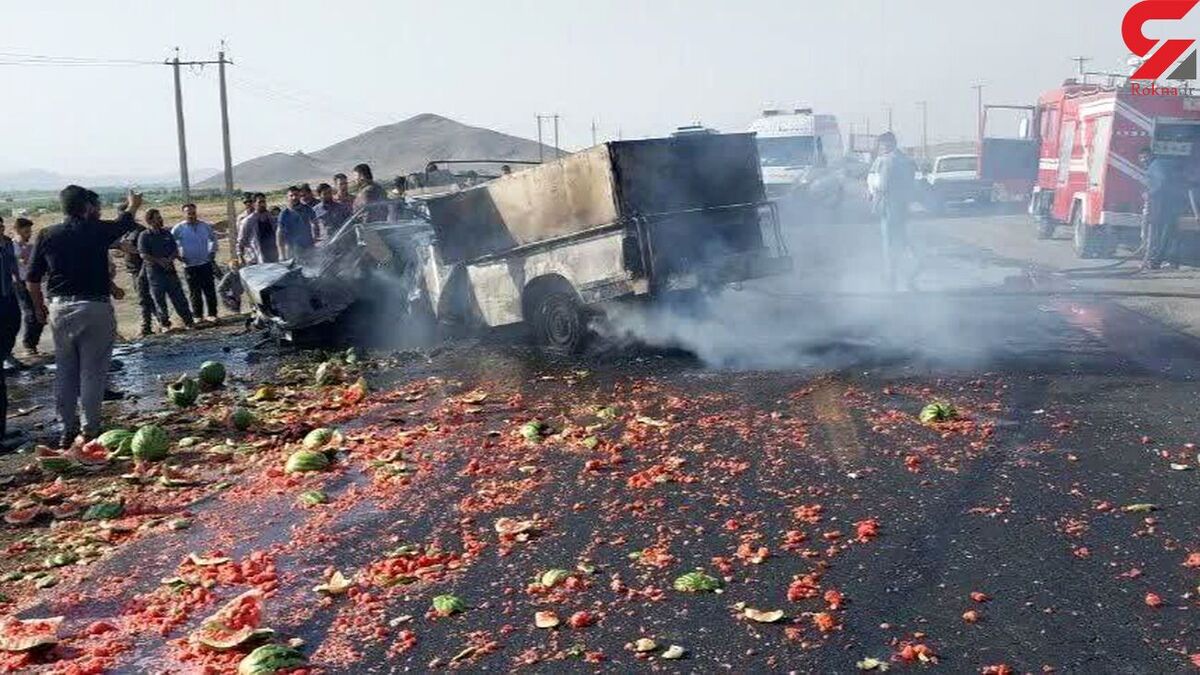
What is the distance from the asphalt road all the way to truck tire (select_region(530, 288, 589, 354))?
0.30 metres

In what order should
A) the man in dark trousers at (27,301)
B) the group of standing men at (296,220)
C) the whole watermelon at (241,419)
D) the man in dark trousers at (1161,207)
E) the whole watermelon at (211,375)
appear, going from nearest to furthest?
1. the whole watermelon at (241,419)
2. the whole watermelon at (211,375)
3. the man in dark trousers at (27,301)
4. the group of standing men at (296,220)
5. the man in dark trousers at (1161,207)

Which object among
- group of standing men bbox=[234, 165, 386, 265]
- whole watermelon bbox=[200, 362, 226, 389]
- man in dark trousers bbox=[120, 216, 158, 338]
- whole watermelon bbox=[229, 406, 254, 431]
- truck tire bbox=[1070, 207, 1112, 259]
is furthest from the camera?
truck tire bbox=[1070, 207, 1112, 259]

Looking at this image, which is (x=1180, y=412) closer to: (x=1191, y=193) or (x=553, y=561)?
(x=553, y=561)

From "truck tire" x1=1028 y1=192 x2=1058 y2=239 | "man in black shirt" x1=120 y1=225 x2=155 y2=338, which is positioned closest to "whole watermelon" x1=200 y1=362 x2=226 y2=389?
"man in black shirt" x1=120 y1=225 x2=155 y2=338

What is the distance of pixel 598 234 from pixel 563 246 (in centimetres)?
51

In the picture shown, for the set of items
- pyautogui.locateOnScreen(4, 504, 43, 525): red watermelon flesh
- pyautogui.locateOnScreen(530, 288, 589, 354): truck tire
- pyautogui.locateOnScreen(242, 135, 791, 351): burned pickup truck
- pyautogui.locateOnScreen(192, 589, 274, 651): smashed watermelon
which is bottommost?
pyautogui.locateOnScreen(4, 504, 43, 525): red watermelon flesh

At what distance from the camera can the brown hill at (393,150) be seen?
6028cm

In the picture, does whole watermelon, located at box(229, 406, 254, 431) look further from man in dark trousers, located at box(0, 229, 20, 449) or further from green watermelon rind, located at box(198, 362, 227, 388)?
man in dark trousers, located at box(0, 229, 20, 449)

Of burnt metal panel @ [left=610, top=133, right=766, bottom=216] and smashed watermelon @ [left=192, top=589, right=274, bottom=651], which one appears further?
burnt metal panel @ [left=610, top=133, right=766, bottom=216]

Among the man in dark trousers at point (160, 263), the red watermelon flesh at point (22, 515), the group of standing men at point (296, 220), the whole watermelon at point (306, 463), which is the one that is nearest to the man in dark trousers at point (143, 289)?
the man in dark trousers at point (160, 263)

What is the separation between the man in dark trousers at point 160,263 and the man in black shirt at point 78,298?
228 inches

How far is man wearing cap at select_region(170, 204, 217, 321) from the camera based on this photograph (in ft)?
50.5

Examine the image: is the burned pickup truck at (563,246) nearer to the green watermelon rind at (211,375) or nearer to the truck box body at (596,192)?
the truck box body at (596,192)

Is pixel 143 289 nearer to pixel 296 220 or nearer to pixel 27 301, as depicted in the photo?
pixel 27 301
